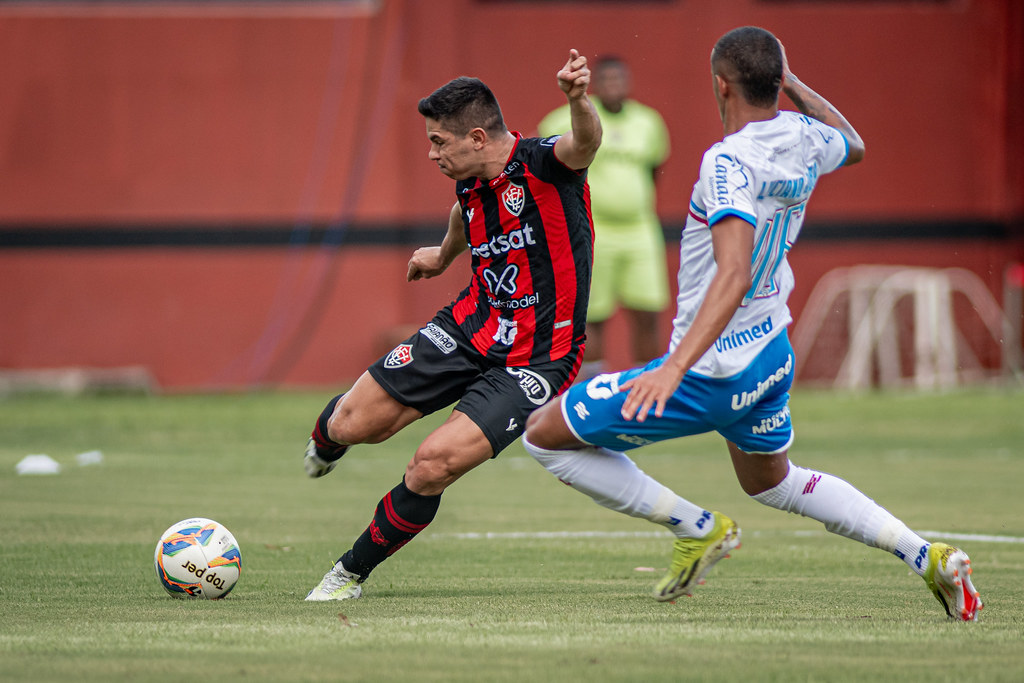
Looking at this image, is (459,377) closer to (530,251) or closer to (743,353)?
(530,251)

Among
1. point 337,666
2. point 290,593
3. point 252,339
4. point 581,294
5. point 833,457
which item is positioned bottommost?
point 252,339

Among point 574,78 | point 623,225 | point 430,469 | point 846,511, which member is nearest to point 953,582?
point 846,511

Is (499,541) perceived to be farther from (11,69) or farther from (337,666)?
(11,69)

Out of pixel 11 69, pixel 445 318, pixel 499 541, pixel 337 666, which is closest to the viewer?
pixel 337 666

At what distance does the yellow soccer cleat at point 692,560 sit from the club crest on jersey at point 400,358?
139 centimetres

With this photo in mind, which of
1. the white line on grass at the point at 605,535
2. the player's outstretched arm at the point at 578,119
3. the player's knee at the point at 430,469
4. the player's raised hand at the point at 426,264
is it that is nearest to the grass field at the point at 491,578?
the white line on grass at the point at 605,535

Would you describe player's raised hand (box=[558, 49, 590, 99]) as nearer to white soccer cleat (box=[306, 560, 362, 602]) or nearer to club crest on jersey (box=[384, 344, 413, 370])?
club crest on jersey (box=[384, 344, 413, 370])

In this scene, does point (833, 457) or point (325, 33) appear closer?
point (833, 457)

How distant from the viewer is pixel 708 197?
4.56m

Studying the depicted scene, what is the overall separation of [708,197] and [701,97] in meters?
14.6

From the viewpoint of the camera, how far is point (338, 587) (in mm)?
5402

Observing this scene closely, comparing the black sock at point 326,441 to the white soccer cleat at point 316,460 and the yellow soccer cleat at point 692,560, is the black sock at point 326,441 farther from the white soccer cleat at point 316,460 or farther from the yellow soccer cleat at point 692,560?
the yellow soccer cleat at point 692,560

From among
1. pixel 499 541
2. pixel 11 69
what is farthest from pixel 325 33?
pixel 499 541

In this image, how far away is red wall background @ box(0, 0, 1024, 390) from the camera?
17938 mm
